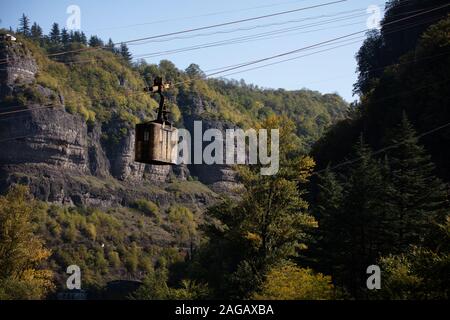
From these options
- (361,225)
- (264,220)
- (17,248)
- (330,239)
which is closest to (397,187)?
(361,225)

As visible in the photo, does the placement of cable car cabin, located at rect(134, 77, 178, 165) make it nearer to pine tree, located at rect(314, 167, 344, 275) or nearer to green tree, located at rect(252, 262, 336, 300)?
green tree, located at rect(252, 262, 336, 300)

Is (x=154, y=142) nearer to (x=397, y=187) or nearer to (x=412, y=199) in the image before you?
(x=412, y=199)

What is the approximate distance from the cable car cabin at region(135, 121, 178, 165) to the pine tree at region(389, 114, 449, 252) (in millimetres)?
23975

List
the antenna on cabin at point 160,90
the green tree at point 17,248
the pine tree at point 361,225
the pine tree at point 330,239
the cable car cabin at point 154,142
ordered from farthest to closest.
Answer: the green tree at point 17,248 < the pine tree at point 330,239 < the pine tree at point 361,225 < the cable car cabin at point 154,142 < the antenna on cabin at point 160,90

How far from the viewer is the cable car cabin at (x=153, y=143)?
754 inches

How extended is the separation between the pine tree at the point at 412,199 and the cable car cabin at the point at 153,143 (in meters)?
24.0

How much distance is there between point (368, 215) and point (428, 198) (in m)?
4.65

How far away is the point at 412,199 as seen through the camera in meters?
44.3

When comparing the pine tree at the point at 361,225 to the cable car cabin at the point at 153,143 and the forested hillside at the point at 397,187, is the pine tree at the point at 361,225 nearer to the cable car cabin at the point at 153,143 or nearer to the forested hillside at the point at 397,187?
the forested hillside at the point at 397,187

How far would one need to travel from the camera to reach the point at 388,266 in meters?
33.4

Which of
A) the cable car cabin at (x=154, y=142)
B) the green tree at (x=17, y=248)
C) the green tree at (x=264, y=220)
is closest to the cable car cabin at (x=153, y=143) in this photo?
the cable car cabin at (x=154, y=142)

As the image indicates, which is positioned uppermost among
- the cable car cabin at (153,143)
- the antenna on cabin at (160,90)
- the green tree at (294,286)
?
the antenna on cabin at (160,90)
